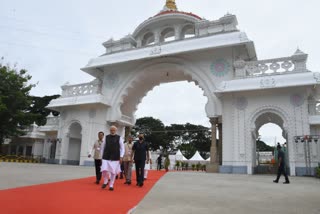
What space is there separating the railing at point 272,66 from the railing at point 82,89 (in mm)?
8469

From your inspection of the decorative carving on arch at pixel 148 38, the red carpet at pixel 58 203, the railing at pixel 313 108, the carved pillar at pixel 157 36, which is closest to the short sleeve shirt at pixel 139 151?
the red carpet at pixel 58 203

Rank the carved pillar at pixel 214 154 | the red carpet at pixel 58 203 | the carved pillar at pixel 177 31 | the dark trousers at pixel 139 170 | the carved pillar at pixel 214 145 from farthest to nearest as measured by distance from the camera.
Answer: the carved pillar at pixel 177 31, the carved pillar at pixel 214 145, the carved pillar at pixel 214 154, the dark trousers at pixel 139 170, the red carpet at pixel 58 203

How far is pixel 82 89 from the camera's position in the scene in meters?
17.4

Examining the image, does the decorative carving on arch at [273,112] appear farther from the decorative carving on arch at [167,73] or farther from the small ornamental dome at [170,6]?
the small ornamental dome at [170,6]

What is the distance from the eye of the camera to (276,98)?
12.0m

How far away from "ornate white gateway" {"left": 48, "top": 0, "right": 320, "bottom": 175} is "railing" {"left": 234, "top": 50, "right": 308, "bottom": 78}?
0.04 metres

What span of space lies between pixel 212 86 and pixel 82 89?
27.6 feet

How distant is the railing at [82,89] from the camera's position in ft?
55.5

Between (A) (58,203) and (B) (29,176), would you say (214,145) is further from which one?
(A) (58,203)

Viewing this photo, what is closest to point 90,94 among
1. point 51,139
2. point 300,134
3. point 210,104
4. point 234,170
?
point 51,139

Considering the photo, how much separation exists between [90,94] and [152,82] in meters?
3.94

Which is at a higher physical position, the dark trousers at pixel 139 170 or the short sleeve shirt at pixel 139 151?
the short sleeve shirt at pixel 139 151

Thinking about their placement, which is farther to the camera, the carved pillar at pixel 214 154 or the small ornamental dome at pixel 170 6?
the small ornamental dome at pixel 170 6

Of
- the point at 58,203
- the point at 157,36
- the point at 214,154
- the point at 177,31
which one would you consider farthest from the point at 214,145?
the point at 58,203
